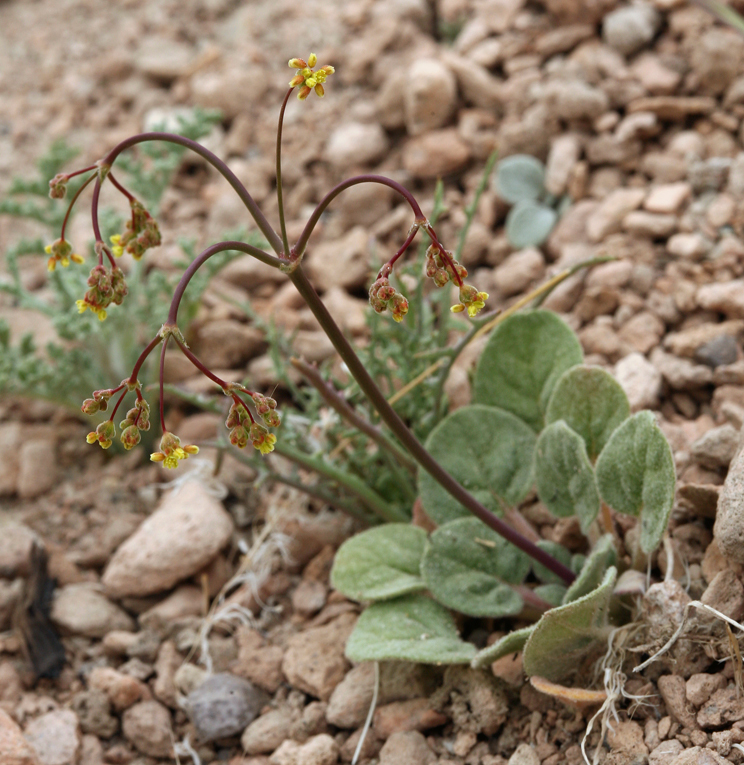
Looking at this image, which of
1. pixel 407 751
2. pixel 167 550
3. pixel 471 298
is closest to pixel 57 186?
pixel 471 298

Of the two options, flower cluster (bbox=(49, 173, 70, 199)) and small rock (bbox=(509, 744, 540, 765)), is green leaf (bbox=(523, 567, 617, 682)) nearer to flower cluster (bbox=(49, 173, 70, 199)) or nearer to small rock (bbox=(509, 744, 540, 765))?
small rock (bbox=(509, 744, 540, 765))

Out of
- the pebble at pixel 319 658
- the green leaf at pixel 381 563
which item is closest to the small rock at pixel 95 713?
the pebble at pixel 319 658

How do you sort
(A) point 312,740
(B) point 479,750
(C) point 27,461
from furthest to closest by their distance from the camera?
(C) point 27,461 < (A) point 312,740 < (B) point 479,750

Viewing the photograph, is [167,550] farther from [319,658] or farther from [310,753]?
[310,753]

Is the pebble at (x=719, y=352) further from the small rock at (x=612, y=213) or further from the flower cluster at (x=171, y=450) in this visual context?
the flower cluster at (x=171, y=450)

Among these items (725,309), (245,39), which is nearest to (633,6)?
(725,309)

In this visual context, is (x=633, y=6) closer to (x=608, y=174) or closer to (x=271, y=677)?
(x=608, y=174)
